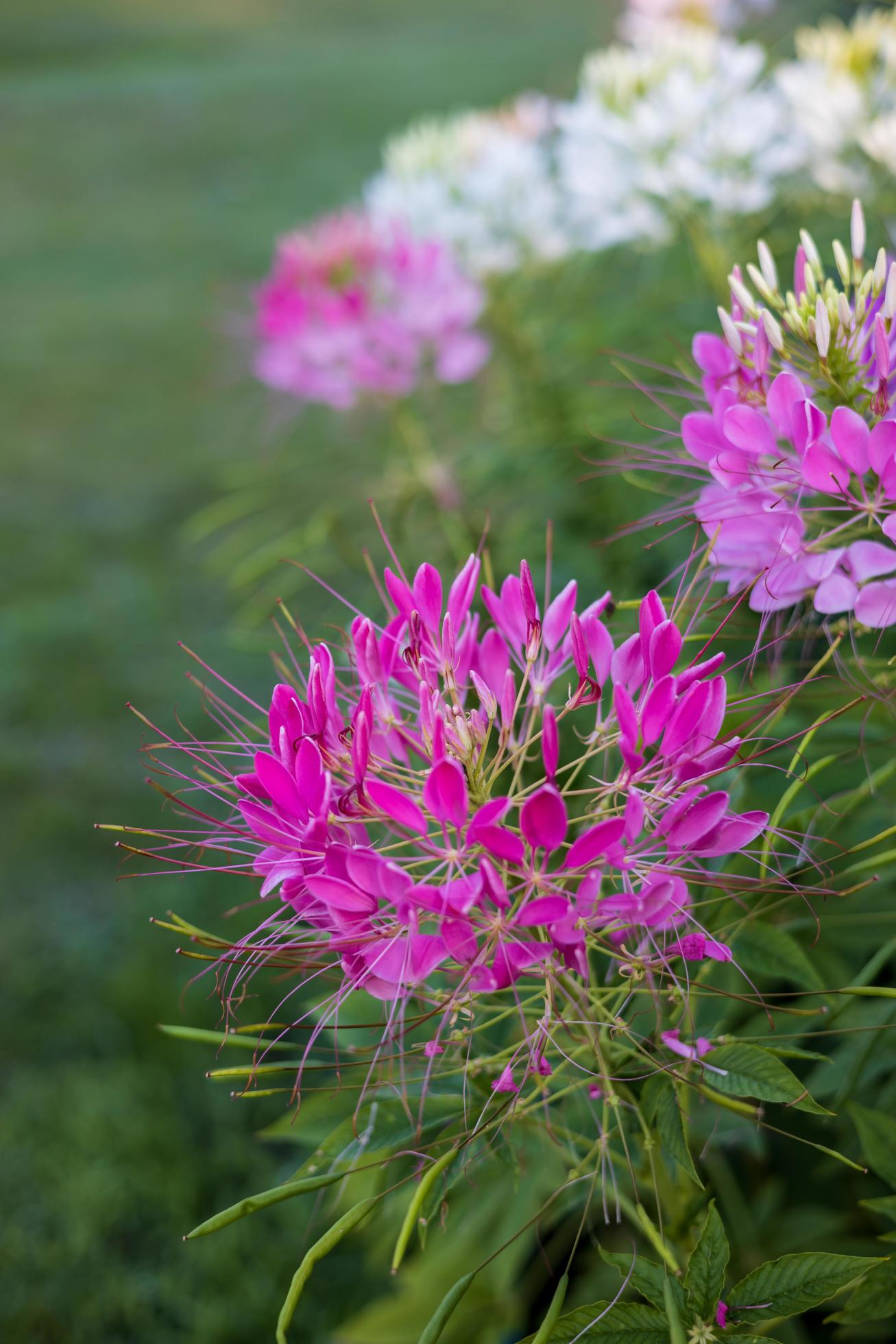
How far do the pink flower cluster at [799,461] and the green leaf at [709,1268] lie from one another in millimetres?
276

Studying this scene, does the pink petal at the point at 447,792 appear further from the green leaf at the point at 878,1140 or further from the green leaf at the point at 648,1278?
the green leaf at the point at 878,1140

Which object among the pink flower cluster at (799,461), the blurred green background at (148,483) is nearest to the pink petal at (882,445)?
the pink flower cluster at (799,461)

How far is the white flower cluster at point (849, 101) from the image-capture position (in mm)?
1103

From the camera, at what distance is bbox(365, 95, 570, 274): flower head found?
153 cm

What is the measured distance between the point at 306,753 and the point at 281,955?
0.47ft

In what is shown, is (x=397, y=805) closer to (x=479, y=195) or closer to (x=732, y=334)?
(x=732, y=334)

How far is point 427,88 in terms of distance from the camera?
571 centimetres

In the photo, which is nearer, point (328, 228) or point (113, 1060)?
point (328, 228)

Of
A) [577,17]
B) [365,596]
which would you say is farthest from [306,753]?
[577,17]

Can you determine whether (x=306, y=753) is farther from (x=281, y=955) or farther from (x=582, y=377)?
(x=582, y=377)

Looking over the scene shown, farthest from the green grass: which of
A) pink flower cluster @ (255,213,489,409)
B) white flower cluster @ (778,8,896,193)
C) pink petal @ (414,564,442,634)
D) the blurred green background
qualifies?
white flower cluster @ (778,8,896,193)

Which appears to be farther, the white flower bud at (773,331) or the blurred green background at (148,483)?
the blurred green background at (148,483)

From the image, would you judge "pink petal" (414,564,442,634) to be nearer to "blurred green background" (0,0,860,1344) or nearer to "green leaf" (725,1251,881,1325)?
"green leaf" (725,1251,881,1325)

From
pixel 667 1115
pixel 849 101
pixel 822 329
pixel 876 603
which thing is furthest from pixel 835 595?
pixel 849 101
